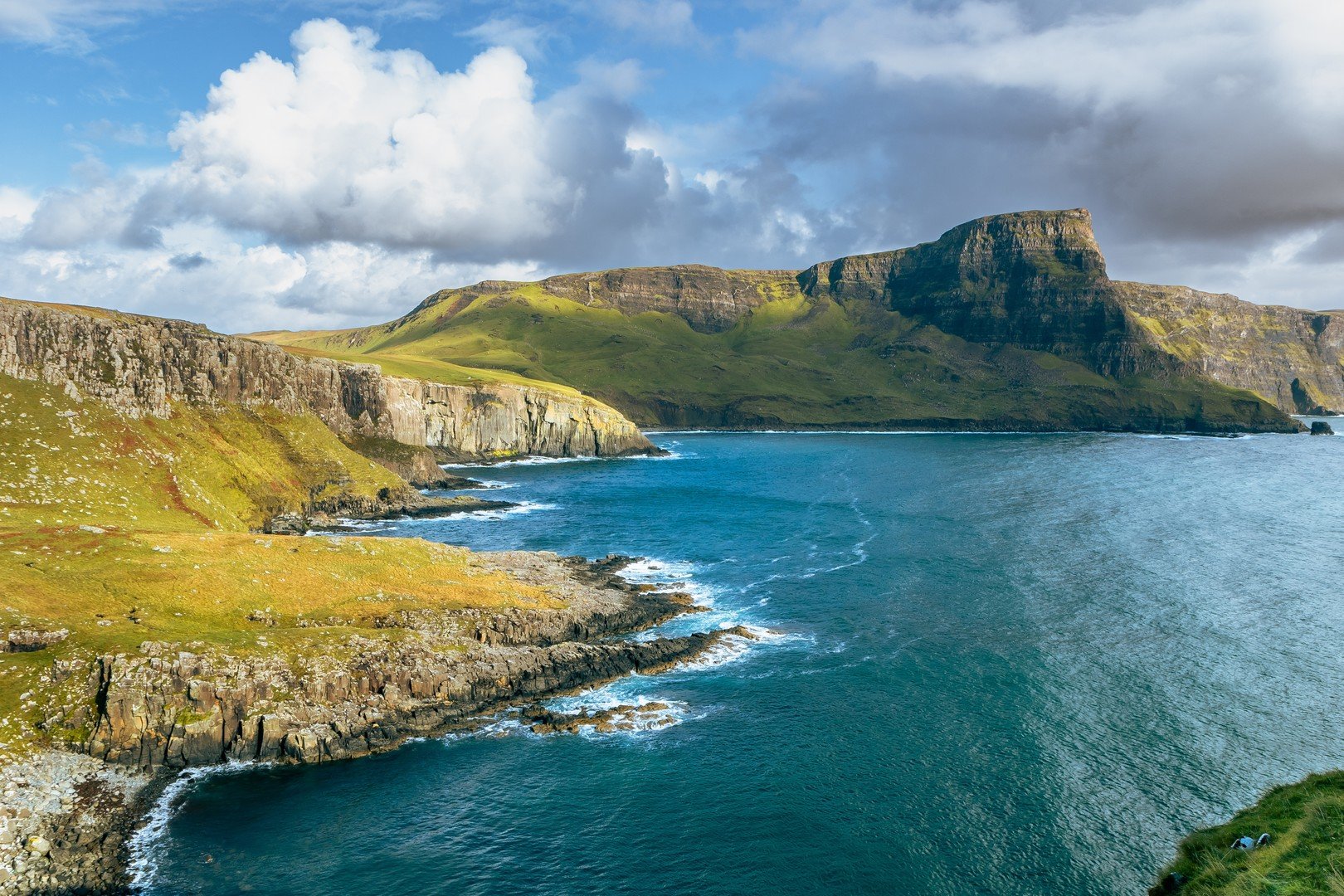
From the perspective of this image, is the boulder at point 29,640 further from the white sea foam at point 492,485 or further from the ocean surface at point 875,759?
the white sea foam at point 492,485

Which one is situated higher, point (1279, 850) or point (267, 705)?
point (1279, 850)

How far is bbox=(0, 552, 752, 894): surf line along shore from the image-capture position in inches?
1678

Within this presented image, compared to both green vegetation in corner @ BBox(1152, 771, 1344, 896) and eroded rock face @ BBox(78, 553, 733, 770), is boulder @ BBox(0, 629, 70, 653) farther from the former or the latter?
green vegetation in corner @ BBox(1152, 771, 1344, 896)

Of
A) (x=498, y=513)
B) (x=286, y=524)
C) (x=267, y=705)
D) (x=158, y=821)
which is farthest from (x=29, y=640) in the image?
(x=498, y=513)

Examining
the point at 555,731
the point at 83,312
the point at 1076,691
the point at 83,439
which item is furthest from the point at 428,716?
the point at 83,312

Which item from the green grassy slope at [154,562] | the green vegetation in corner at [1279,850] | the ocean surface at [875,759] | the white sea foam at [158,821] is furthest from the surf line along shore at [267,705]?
the green vegetation in corner at [1279,850]

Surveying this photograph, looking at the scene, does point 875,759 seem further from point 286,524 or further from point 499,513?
point 499,513

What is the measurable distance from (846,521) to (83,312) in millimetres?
135074

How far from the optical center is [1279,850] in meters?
30.4

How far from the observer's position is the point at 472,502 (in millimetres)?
147500

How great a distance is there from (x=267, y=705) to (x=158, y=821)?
32.7 feet

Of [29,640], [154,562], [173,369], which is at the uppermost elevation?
[173,369]

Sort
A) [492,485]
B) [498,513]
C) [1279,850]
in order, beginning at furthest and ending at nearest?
[492,485], [498,513], [1279,850]

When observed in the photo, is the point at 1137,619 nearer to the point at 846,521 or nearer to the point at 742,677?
the point at 742,677
